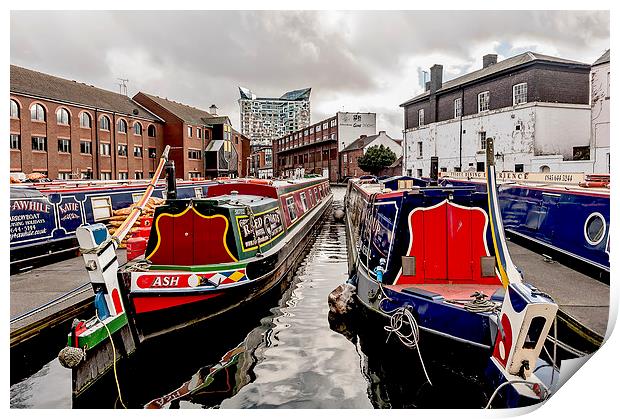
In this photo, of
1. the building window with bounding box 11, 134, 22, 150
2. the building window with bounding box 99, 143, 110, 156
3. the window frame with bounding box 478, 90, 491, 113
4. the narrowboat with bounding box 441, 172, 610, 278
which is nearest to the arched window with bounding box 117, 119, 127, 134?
the building window with bounding box 99, 143, 110, 156

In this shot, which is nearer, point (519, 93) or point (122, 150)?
point (519, 93)

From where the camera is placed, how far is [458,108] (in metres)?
28.4

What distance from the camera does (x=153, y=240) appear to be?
7254mm

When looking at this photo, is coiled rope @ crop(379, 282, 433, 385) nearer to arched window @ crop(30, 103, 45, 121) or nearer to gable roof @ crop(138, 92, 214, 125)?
arched window @ crop(30, 103, 45, 121)

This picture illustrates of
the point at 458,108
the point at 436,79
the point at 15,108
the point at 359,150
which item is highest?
the point at 436,79

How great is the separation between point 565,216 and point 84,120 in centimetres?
2275

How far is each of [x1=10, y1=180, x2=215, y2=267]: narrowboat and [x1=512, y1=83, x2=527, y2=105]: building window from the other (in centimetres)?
1962

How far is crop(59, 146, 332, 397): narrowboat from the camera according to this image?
16.7ft

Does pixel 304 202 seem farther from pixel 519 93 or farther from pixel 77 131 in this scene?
pixel 519 93

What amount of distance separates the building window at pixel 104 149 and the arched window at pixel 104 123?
92 cm

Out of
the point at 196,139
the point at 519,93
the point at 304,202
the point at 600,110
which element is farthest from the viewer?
the point at 196,139

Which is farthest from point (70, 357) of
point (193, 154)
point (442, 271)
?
point (193, 154)

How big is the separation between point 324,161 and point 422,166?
18.8 meters
